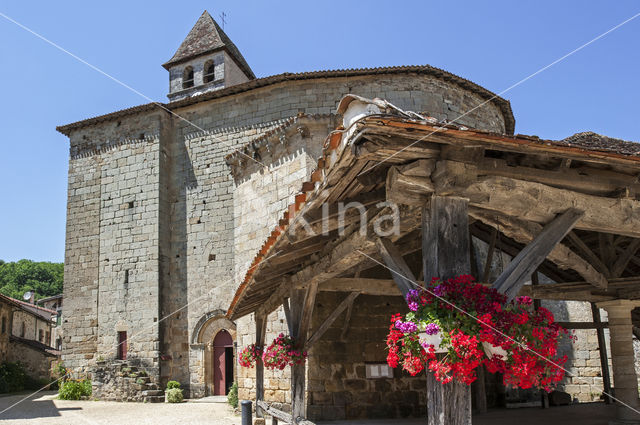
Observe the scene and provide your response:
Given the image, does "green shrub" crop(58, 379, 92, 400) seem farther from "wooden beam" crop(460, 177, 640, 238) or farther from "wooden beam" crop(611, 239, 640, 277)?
"wooden beam" crop(460, 177, 640, 238)

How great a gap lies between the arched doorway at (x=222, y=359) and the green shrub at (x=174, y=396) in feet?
4.01

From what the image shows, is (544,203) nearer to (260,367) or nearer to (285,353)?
(285,353)

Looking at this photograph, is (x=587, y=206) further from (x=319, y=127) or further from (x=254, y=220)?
(x=254, y=220)

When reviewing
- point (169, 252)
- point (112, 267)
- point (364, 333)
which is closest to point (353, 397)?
point (364, 333)

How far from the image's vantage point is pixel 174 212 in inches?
688

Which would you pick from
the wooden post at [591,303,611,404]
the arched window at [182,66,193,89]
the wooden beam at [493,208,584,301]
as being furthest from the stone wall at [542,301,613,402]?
the arched window at [182,66,193,89]

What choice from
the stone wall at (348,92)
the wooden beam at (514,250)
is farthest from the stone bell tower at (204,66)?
the wooden beam at (514,250)

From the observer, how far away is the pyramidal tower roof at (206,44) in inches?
902

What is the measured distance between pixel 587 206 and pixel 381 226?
1.53 m

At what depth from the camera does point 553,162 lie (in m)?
3.82

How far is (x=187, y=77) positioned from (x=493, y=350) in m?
22.4

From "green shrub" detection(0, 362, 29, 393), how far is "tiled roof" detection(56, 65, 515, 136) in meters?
9.60

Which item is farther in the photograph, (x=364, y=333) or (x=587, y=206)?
(x=364, y=333)

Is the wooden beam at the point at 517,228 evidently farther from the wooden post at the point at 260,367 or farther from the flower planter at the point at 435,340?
the wooden post at the point at 260,367
